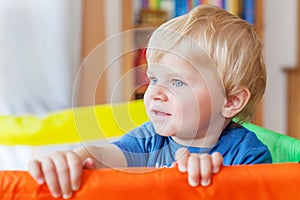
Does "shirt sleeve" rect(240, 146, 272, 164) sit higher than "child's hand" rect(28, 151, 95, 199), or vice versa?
"child's hand" rect(28, 151, 95, 199)

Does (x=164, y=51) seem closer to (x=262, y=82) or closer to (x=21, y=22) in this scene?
(x=262, y=82)

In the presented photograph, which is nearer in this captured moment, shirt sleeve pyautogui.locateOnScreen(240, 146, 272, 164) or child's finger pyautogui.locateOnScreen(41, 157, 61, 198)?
child's finger pyautogui.locateOnScreen(41, 157, 61, 198)

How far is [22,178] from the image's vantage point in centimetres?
62

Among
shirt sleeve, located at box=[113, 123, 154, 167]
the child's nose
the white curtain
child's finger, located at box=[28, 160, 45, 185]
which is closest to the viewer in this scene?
child's finger, located at box=[28, 160, 45, 185]

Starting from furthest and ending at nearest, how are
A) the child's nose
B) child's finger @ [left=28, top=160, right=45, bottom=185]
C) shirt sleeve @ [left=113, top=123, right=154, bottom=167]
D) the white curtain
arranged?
the white curtain
shirt sleeve @ [left=113, top=123, right=154, bottom=167]
the child's nose
child's finger @ [left=28, top=160, right=45, bottom=185]

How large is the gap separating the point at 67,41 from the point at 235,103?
1525mm

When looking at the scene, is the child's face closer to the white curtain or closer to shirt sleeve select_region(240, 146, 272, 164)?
shirt sleeve select_region(240, 146, 272, 164)

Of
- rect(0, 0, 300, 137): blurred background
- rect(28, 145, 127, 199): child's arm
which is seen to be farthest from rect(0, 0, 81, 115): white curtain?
rect(28, 145, 127, 199): child's arm

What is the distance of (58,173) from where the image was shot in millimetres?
620

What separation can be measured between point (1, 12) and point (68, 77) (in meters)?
0.39

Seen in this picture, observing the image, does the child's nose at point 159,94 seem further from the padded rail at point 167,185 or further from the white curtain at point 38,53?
the white curtain at point 38,53

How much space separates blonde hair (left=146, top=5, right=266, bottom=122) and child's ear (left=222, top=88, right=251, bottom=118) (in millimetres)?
11

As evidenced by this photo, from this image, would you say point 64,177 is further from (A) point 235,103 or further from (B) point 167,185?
(A) point 235,103

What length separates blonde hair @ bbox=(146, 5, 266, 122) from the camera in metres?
0.85
